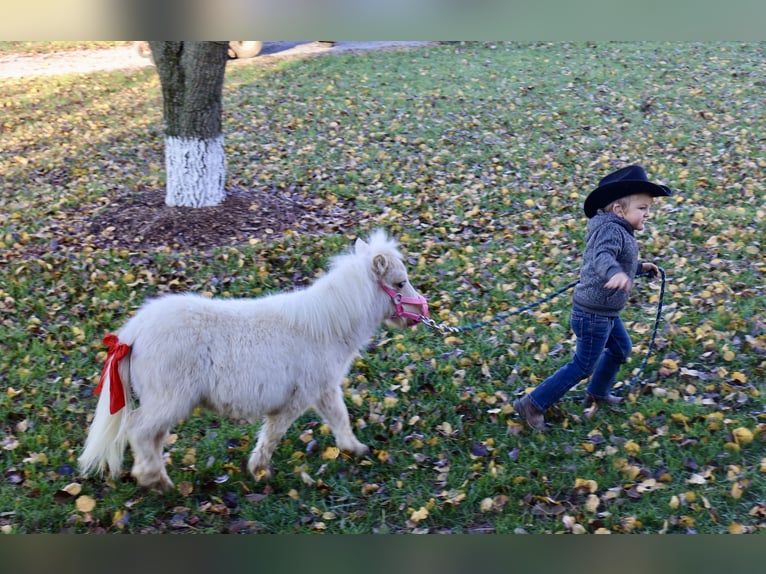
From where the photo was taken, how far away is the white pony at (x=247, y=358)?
3533mm

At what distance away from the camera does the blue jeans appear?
3.98m

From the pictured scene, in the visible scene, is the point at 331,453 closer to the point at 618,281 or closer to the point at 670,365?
the point at 618,281

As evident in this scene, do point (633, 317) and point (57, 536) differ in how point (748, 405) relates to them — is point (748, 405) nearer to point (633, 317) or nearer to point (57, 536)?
point (633, 317)

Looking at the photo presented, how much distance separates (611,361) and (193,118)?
193 inches

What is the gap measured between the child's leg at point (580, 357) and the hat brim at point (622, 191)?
707 millimetres

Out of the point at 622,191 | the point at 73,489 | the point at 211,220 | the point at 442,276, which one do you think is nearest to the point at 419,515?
the point at 73,489

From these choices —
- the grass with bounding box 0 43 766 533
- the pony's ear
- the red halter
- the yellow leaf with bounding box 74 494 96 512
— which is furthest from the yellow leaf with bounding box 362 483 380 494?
the yellow leaf with bounding box 74 494 96 512

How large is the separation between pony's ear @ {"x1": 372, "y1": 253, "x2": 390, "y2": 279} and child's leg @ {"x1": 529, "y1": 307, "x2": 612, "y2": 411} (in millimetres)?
1266

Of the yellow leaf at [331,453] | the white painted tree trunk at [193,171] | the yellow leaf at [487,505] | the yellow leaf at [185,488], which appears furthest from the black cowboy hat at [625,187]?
the white painted tree trunk at [193,171]

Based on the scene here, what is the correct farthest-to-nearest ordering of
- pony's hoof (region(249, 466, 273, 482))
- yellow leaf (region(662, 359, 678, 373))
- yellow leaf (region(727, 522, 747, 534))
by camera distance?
yellow leaf (region(662, 359, 678, 373))
pony's hoof (region(249, 466, 273, 482))
yellow leaf (region(727, 522, 747, 534))

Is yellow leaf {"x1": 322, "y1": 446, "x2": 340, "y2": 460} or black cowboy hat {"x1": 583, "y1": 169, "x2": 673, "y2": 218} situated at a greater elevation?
black cowboy hat {"x1": 583, "y1": 169, "x2": 673, "y2": 218}

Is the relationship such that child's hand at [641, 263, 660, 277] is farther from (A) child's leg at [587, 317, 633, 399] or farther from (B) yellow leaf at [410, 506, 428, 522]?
(B) yellow leaf at [410, 506, 428, 522]

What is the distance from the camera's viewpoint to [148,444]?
3.57 metres
